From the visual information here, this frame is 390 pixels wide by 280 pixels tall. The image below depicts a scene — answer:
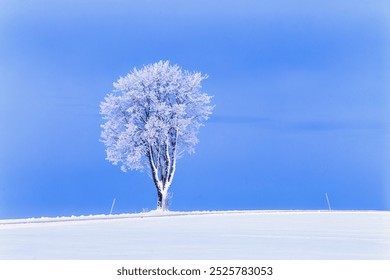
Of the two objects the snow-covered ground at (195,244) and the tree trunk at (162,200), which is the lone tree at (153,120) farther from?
the snow-covered ground at (195,244)

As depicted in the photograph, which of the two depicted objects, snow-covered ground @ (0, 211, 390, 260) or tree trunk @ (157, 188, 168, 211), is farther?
tree trunk @ (157, 188, 168, 211)

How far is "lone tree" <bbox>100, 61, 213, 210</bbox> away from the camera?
46.5 metres

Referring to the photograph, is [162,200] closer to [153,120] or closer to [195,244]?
[153,120]

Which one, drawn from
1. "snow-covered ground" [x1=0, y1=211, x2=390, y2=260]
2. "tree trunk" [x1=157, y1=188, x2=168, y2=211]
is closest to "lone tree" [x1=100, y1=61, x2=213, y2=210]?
"tree trunk" [x1=157, y1=188, x2=168, y2=211]

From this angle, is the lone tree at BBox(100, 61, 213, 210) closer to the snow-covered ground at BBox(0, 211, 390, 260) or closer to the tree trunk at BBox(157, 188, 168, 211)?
the tree trunk at BBox(157, 188, 168, 211)

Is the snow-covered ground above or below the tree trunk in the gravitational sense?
below

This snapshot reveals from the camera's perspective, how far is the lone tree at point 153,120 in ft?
152

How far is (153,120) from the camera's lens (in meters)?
46.2

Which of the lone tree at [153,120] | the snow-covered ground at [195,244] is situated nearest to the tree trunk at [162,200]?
the lone tree at [153,120]

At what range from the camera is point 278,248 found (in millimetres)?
18094

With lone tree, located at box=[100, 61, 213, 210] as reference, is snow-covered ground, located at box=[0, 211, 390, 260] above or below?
below

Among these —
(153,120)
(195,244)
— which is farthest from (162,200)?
(195,244)
